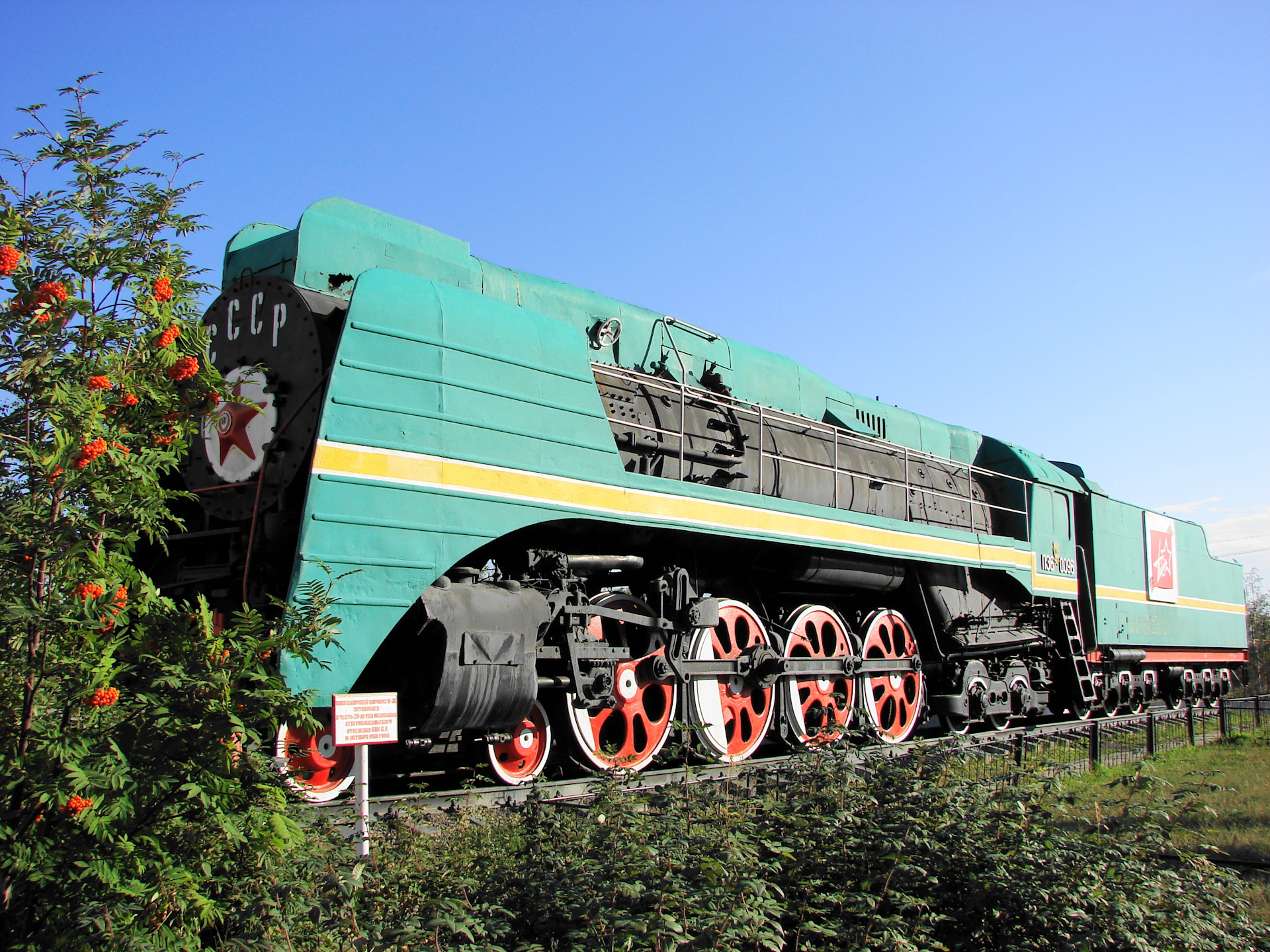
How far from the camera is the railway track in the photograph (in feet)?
19.8

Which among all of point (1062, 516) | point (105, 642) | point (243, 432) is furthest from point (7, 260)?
point (1062, 516)

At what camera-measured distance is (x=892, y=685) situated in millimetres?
11273

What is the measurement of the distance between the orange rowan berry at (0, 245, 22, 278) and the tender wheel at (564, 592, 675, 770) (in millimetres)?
5084

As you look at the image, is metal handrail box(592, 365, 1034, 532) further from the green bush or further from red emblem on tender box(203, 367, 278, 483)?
the green bush

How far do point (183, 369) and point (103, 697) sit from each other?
1283 millimetres

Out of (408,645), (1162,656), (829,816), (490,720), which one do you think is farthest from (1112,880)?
(1162,656)

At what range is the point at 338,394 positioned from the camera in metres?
6.02

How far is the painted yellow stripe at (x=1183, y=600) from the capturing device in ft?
51.1

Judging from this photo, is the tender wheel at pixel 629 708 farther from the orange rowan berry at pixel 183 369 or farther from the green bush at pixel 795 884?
the orange rowan berry at pixel 183 369

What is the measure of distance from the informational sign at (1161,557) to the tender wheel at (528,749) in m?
13.6

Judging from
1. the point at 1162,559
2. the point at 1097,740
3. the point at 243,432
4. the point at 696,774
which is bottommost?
the point at 696,774

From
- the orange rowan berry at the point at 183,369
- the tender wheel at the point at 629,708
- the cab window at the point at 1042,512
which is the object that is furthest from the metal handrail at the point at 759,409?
the orange rowan berry at the point at 183,369

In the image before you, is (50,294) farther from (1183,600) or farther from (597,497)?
(1183,600)

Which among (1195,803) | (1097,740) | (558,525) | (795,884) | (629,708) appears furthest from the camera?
(1097,740)
